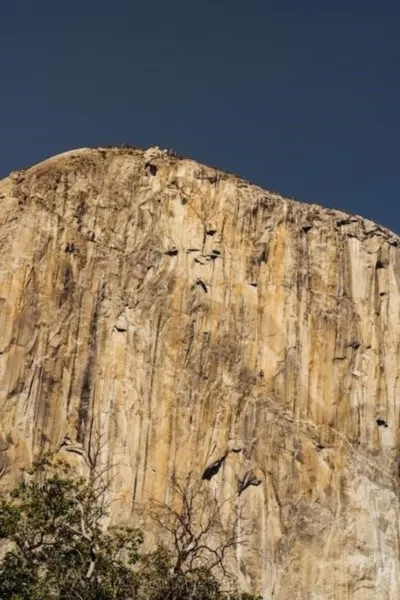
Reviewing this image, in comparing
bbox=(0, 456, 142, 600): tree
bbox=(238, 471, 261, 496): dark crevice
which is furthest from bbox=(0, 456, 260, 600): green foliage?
bbox=(238, 471, 261, 496): dark crevice

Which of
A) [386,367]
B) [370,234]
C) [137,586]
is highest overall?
[370,234]

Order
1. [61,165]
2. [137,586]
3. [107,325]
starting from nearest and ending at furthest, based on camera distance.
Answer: [137,586] < [107,325] < [61,165]

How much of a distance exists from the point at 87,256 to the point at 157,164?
241 inches

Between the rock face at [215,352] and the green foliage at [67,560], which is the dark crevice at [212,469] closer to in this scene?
the rock face at [215,352]

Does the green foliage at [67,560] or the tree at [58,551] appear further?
the tree at [58,551]

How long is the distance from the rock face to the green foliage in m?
13.0

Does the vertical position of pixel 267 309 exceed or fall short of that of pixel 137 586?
it exceeds it

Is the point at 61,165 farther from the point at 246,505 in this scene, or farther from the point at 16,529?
the point at 16,529

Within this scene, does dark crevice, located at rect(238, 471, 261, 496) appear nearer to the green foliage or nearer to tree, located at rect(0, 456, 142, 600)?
the green foliage

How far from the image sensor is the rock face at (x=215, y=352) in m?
37.1

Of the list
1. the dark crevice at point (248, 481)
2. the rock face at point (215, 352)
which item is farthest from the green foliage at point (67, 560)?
the dark crevice at point (248, 481)

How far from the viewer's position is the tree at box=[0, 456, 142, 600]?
1983 centimetres

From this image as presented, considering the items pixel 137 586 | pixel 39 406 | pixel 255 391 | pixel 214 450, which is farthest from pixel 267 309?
pixel 137 586

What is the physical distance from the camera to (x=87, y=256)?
39906mm
